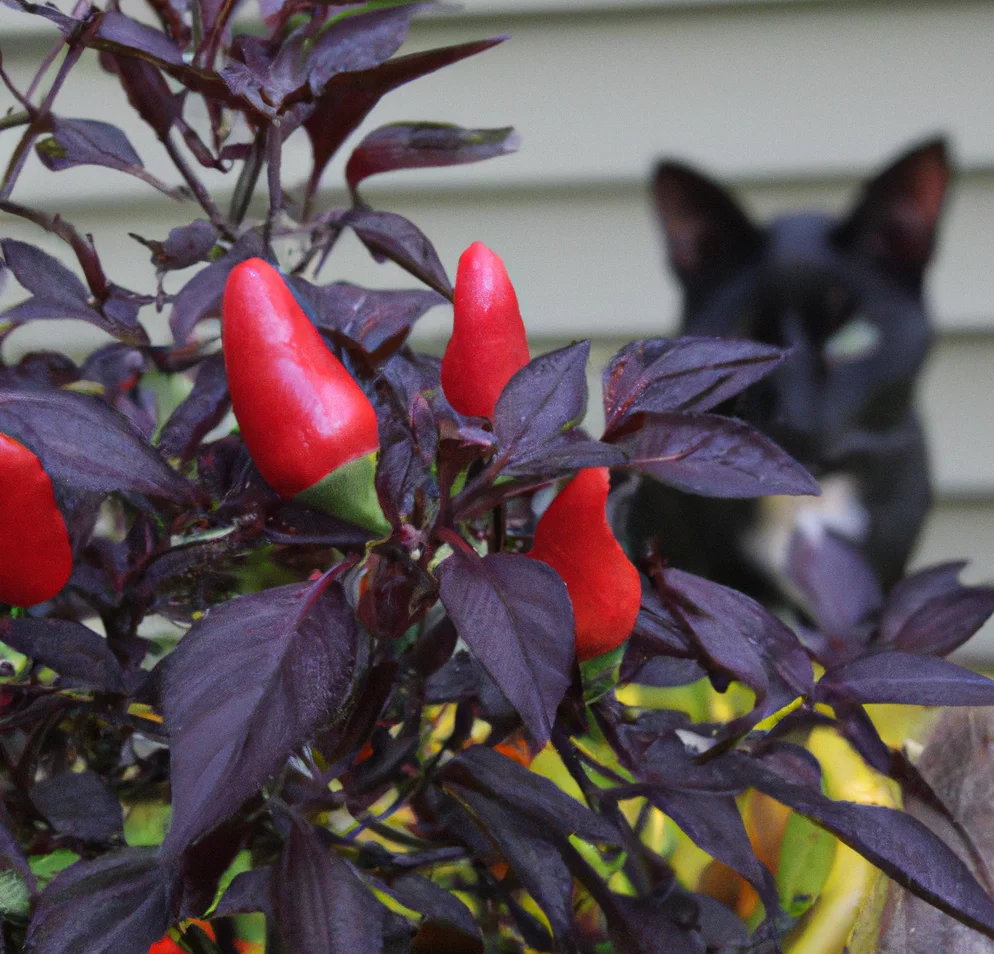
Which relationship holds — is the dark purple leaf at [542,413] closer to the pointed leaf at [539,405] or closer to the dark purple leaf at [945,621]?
the pointed leaf at [539,405]

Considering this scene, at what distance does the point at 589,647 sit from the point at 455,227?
1080 mm

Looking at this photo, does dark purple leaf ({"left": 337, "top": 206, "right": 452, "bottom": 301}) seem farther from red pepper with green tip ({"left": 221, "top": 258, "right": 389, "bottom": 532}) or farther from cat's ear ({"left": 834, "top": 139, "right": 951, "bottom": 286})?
cat's ear ({"left": 834, "top": 139, "right": 951, "bottom": 286})

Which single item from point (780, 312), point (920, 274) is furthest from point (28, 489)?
point (920, 274)

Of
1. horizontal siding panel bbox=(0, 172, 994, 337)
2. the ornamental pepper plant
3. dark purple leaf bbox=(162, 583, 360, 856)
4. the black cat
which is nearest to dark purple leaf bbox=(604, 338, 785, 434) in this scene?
the ornamental pepper plant

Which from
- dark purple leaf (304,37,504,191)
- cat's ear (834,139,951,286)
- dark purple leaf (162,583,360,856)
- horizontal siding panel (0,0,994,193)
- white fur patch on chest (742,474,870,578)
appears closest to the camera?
dark purple leaf (162,583,360,856)

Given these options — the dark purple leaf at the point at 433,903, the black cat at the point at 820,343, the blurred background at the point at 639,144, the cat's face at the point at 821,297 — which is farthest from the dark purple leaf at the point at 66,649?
the blurred background at the point at 639,144

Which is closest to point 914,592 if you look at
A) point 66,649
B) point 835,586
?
point 835,586

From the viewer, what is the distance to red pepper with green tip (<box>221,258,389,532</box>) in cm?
24

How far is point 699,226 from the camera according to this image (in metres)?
0.97

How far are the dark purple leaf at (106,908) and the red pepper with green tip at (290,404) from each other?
0.38 ft

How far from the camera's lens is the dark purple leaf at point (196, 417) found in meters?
0.32

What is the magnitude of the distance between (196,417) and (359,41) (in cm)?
13

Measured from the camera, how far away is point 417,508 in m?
0.25

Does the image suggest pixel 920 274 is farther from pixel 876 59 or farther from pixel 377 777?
pixel 377 777
